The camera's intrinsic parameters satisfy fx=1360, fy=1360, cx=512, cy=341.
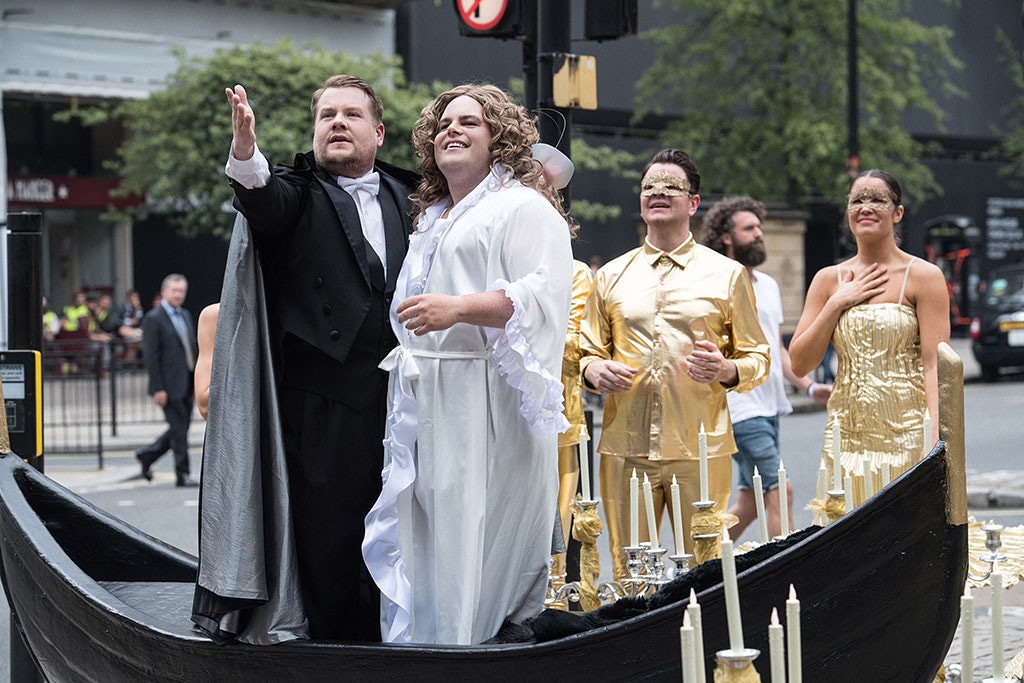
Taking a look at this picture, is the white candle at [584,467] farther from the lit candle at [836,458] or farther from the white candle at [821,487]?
the lit candle at [836,458]

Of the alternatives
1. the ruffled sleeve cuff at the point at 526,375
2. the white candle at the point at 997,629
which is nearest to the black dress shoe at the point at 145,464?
the ruffled sleeve cuff at the point at 526,375

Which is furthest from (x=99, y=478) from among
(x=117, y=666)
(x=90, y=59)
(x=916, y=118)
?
(x=916, y=118)

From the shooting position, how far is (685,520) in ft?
19.8

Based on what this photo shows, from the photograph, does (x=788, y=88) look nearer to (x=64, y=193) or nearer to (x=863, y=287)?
(x=64, y=193)

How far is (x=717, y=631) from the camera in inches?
111

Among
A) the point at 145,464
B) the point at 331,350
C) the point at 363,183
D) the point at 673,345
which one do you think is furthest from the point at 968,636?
the point at 145,464

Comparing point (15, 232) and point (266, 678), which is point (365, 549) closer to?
point (266, 678)

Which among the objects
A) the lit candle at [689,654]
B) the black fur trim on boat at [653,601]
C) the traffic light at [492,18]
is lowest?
the black fur trim on boat at [653,601]

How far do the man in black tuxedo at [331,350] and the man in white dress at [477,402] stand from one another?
0.50 feet

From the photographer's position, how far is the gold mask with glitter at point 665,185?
5.22 metres

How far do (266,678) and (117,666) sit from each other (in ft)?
2.01

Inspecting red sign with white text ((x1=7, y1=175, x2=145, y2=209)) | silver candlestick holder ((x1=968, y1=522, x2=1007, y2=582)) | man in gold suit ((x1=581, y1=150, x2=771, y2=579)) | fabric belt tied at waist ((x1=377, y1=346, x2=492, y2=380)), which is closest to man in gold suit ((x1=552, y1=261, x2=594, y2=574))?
man in gold suit ((x1=581, y1=150, x2=771, y2=579))

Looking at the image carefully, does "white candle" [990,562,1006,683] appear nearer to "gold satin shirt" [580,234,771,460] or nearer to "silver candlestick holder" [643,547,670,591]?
"silver candlestick holder" [643,547,670,591]

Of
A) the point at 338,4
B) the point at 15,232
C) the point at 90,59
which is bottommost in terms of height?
the point at 15,232
